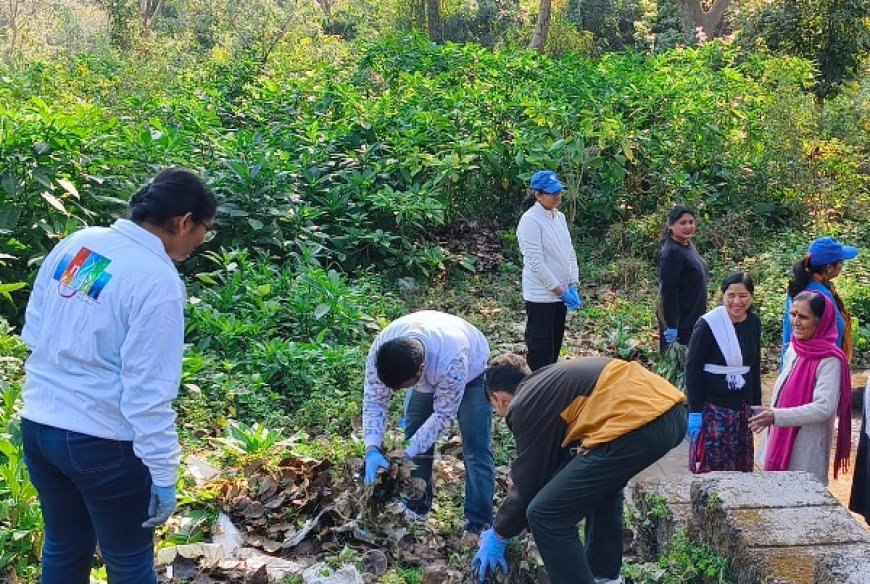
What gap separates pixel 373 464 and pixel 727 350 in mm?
1810

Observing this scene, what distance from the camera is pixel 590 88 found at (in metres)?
11.3

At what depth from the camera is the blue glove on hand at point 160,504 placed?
2848mm

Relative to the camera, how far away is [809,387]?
4355 mm

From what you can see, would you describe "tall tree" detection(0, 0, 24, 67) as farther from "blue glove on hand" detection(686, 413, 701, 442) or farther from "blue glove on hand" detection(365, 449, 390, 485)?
"blue glove on hand" detection(686, 413, 701, 442)

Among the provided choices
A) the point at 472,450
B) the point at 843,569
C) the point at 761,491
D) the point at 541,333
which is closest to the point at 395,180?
the point at 541,333

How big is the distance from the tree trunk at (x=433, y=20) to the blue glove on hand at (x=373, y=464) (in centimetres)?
1628

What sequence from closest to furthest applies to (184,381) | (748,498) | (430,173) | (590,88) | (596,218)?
(748,498) → (184,381) → (430,173) → (596,218) → (590,88)

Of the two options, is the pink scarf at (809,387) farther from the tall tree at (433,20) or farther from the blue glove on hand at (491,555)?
the tall tree at (433,20)

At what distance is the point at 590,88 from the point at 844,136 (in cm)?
325

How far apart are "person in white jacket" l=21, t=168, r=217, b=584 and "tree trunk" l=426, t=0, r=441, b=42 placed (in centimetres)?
1713

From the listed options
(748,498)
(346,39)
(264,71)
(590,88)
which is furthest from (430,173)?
(346,39)

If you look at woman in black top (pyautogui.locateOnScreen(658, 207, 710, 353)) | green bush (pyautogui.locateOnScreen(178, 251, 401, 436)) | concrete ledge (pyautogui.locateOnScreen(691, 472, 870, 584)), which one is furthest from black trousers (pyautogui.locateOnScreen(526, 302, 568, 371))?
concrete ledge (pyautogui.locateOnScreen(691, 472, 870, 584))

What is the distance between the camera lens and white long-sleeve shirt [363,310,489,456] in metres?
4.00

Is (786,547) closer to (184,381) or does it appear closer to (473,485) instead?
(473,485)
